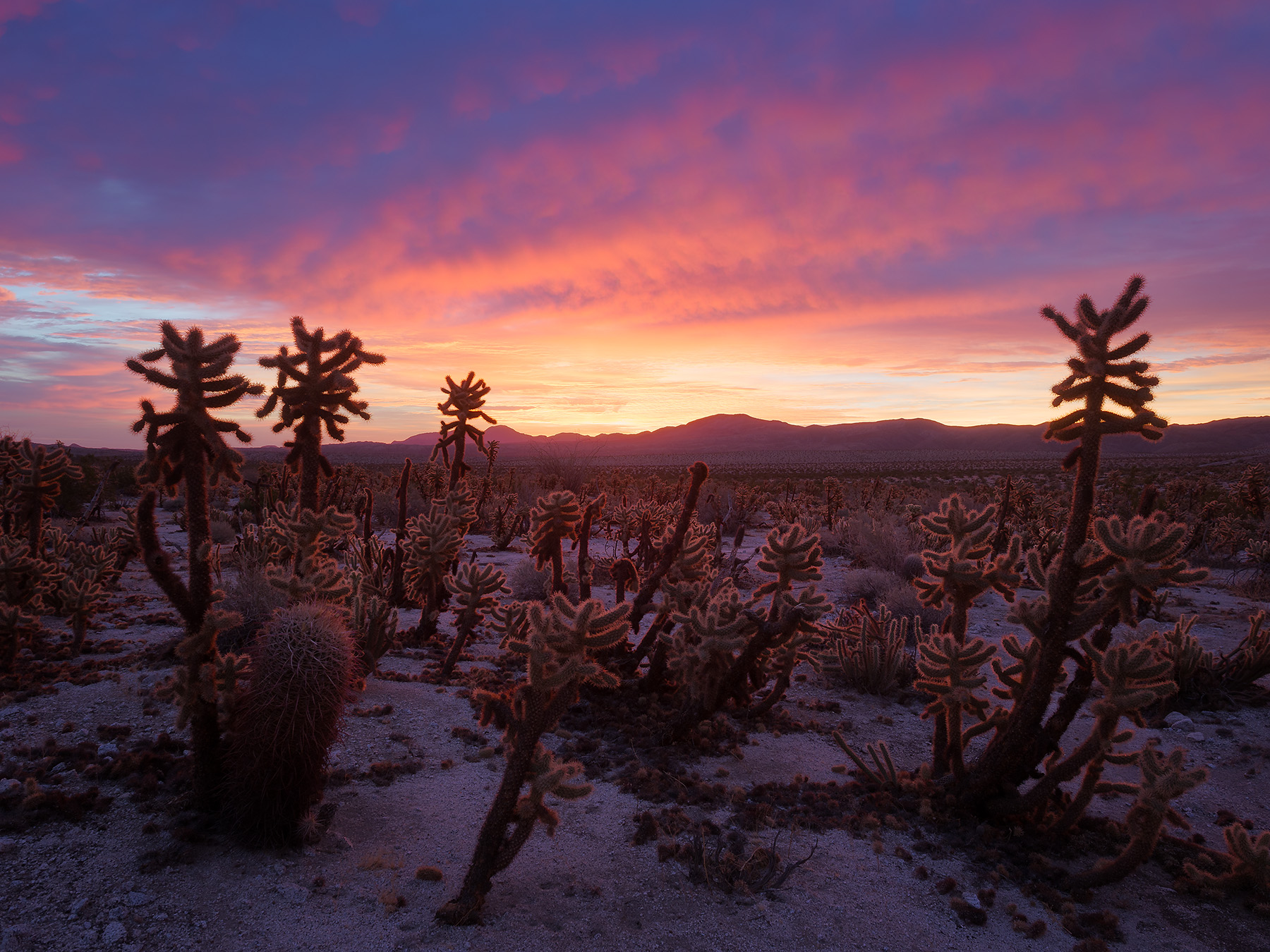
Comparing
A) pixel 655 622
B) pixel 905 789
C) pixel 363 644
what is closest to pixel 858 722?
pixel 905 789

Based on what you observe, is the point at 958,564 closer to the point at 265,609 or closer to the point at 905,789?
the point at 905,789

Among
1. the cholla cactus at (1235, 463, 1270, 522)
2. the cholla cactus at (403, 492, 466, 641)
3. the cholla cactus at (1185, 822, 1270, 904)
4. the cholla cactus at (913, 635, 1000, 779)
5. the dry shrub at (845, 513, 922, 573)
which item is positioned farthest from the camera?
the cholla cactus at (1235, 463, 1270, 522)

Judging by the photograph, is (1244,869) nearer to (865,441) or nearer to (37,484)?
(37,484)

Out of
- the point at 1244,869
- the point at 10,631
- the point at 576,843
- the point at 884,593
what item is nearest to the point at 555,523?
the point at 576,843

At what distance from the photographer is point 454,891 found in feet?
12.3

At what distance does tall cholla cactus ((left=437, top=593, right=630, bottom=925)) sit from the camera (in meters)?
3.35

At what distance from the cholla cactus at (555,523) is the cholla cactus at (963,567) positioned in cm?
293

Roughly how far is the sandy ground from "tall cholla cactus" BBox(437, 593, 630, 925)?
10.2 inches

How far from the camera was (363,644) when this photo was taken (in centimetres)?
686

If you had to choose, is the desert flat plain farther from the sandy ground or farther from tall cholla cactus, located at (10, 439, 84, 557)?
tall cholla cactus, located at (10, 439, 84, 557)

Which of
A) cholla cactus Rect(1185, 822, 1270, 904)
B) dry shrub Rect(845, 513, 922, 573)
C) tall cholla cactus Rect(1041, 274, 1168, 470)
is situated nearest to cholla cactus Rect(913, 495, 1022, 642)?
tall cholla cactus Rect(1041, 274, 1168, 470)

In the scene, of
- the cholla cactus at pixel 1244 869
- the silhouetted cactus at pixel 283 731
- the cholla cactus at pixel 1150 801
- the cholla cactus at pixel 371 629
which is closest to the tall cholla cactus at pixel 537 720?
the silhouetted cactus at pixel 283 731

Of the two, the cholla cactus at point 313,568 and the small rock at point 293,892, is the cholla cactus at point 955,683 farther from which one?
the cholla cactus at point 313,568

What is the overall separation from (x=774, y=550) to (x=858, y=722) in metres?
2.72
